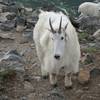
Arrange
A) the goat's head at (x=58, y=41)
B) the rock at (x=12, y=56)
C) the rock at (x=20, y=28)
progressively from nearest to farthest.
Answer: the goat's head at (x=58, y=41) → the rock at (x=12, y=56) → the rock at (x=20, y=28)

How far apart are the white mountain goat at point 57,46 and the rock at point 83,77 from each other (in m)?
0.20

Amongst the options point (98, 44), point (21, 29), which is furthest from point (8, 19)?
point (98, 44)

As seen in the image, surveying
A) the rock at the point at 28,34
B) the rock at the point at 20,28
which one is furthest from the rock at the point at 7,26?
the rock at the point at 28,34

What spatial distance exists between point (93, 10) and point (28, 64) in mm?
9186

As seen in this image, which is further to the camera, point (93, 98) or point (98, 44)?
point (98, 44)

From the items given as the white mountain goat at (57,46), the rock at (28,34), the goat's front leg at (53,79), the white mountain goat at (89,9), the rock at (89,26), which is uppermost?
the white mountain goat at (57,46)

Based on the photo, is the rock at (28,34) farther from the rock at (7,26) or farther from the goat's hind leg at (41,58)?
the goat's hind leg at (41,58)

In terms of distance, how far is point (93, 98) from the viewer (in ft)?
18.5

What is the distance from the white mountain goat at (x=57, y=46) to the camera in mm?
5281

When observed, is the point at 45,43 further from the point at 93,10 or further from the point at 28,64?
the point at 93,10

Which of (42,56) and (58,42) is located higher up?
(58,42)

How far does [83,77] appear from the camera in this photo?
611 cm

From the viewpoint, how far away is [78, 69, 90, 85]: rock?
603 cm

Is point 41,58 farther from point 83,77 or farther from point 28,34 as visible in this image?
point 28,34
